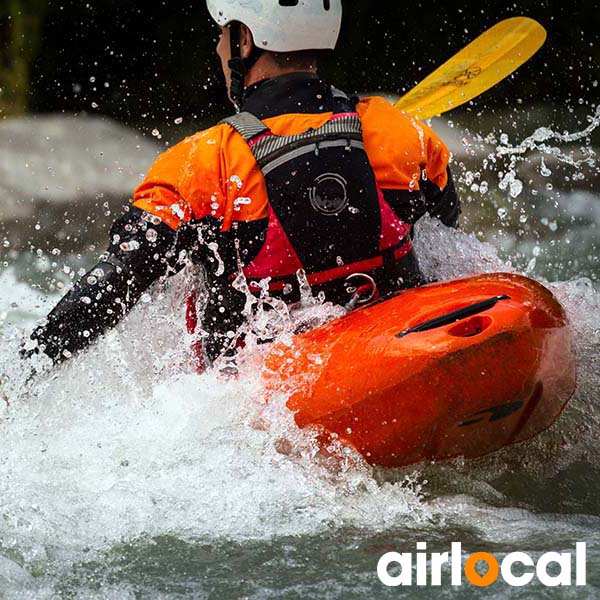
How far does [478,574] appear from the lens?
2217 mm

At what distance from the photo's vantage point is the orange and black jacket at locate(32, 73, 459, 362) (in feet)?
8.66

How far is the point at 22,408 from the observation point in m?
2.80

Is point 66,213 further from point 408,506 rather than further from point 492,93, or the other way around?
point 408,506

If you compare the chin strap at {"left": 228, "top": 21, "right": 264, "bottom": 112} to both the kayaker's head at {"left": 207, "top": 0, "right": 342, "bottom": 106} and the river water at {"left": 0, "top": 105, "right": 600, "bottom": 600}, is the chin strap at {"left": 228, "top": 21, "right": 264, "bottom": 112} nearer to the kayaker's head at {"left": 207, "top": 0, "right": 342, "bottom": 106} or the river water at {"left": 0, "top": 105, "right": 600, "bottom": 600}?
the kayaker's head at {"left": 207, "top": 0, "right": 342, "bottom": 106}

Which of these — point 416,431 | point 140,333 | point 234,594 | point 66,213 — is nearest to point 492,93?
point 66,213

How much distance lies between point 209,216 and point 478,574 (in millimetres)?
1062

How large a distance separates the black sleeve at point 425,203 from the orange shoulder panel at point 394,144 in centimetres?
2

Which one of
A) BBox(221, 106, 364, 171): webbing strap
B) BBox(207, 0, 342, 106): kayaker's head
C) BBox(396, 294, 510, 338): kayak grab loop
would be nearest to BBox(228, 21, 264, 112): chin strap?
BBox(207, 0, 342, 106): kayaker's head

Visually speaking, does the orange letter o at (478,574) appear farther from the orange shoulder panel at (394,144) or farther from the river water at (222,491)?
the orange shoulder panel at (394,144)

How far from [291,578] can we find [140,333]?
1.25 metres

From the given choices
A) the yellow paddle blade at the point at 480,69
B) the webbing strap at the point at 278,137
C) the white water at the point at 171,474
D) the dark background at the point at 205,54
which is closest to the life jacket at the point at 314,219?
the webbing strap at the point at 278,137

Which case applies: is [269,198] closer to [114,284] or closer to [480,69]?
[114,284]

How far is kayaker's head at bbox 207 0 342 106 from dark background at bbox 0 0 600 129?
15.9 feet

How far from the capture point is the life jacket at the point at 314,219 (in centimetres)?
269
